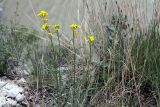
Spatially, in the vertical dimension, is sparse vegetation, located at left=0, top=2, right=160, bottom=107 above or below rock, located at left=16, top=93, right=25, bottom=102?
above

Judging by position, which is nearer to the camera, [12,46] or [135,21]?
[135,21]

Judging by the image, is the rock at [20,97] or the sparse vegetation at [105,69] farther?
the rock at [20,97]

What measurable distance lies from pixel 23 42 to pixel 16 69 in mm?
298

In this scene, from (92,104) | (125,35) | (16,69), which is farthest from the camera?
(16,69)

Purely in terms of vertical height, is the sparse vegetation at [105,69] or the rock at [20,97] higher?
the sparse vegetation at [105,69]

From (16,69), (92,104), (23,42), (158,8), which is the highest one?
(158,8)

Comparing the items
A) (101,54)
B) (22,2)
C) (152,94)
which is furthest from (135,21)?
(22,2)

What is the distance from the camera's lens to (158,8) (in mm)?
2889

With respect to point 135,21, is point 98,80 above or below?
below

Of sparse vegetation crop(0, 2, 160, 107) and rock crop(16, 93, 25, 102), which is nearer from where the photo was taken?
sparse vegetation crop(0, 2, 160, 107)

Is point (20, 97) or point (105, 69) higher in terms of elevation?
point (105, 69)

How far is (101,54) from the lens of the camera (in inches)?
118

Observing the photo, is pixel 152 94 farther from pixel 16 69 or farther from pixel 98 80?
pixel 16 69

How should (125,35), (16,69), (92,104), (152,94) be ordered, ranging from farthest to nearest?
1. (16,69)
2. (125,35)
3. (152,94)
4. (92,104)
